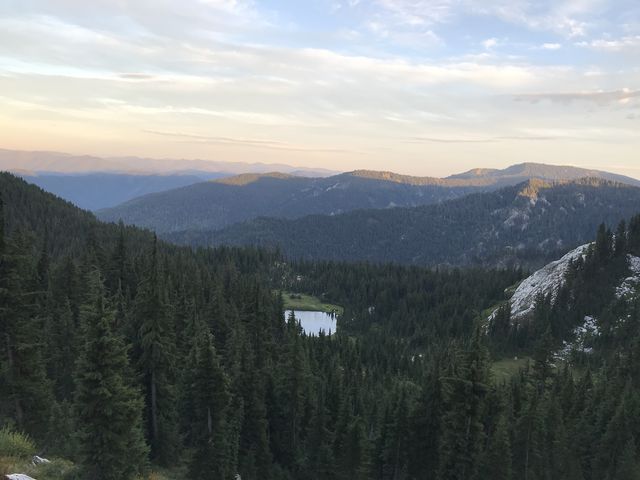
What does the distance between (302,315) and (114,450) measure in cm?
17088

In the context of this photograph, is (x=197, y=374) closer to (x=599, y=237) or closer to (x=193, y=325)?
(x=193, y=325)

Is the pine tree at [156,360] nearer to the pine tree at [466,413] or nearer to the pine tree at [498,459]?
the pine tree at [466,413]

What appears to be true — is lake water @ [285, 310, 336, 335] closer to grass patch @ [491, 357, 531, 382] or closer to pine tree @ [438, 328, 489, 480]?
grass patch @ [491, 357, 531, 382]

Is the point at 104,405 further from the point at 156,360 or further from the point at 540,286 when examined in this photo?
the point at 540,286

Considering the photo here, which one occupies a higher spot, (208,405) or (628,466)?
(208,405)

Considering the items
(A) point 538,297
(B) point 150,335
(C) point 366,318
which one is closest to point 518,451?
(B) point 150,335

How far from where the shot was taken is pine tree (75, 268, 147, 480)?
24797mm

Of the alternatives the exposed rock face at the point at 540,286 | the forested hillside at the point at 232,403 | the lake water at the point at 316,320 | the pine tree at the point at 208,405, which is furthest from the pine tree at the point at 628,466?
the lake water at the point at 316,320

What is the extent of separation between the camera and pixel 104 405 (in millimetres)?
25266

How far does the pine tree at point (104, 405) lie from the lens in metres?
24.8

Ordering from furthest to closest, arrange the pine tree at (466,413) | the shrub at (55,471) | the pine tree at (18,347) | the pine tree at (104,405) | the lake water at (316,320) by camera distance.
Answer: the lake water at (316,320), the pine tree at (466,413), the pine tree at (18,347), the pine tree at (104,405), the shrub at (55,471)

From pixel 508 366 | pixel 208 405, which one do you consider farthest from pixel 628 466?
pixel 508 366

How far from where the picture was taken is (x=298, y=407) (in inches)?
2063

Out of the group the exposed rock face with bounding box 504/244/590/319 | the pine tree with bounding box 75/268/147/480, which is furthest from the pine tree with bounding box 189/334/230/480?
the exposed rock face with bounding box 504/244/590/319
